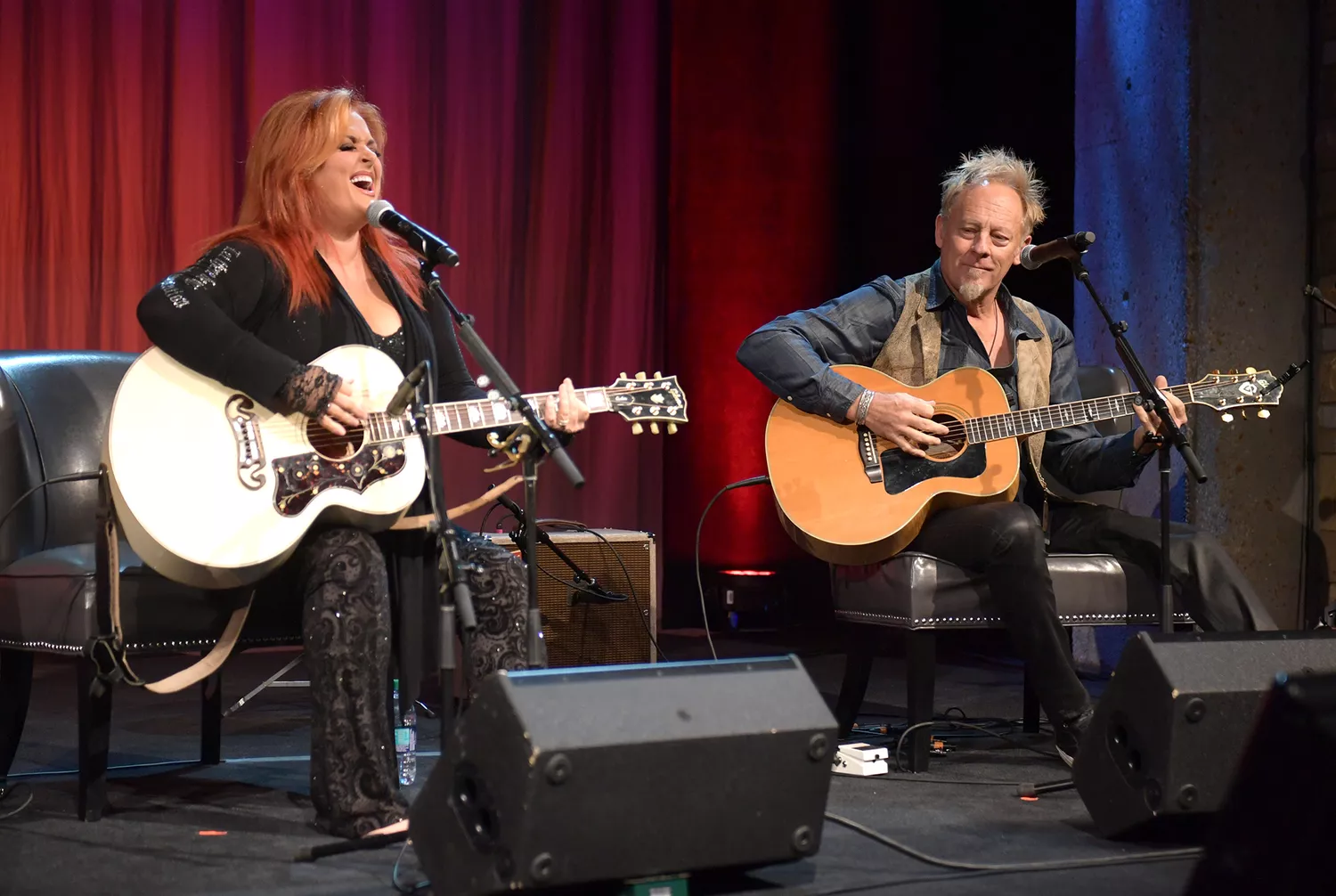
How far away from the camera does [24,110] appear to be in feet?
18.4

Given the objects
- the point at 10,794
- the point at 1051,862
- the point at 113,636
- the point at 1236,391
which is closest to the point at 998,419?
the point at 1236,391

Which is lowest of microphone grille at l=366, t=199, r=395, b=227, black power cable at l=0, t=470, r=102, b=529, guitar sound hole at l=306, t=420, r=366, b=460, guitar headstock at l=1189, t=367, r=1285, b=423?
black power cable at l=0, t=470, r=102, b=529

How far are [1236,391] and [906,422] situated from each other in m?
0.91

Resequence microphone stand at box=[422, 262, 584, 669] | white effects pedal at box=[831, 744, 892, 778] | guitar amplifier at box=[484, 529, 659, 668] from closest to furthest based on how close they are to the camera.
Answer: microphone stand at box=[422, 262, 584, 669]
white effects pedal at box=[831, 744, 892, 778]
guitar amplifier at box=[484, 529, 659, 668]

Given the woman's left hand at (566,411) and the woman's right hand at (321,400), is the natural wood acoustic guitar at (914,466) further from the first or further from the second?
the woman's right hand at (321,400)

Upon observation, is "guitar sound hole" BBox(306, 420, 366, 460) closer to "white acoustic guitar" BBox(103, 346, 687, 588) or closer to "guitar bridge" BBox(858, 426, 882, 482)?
"white acoustic guitar" BBox(103, 346, 687, 588)

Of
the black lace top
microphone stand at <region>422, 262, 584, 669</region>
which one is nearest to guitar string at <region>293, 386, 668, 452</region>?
the black lace top

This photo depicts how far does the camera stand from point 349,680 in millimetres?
2918

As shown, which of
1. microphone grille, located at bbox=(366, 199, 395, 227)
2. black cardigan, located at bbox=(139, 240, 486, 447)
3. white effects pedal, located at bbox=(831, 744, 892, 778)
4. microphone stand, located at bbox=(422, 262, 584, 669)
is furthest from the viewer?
white effects pedal, located at bbox=(831, 744, 892, 778)

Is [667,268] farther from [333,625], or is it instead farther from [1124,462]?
[333,625]

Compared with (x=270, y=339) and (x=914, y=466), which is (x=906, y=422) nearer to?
(x=914, y=466)

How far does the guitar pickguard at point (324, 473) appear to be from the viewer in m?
2.98

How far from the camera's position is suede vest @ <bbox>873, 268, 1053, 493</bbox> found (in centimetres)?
394

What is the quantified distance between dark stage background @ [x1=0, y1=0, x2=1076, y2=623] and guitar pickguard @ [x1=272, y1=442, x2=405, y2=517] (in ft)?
10.4
